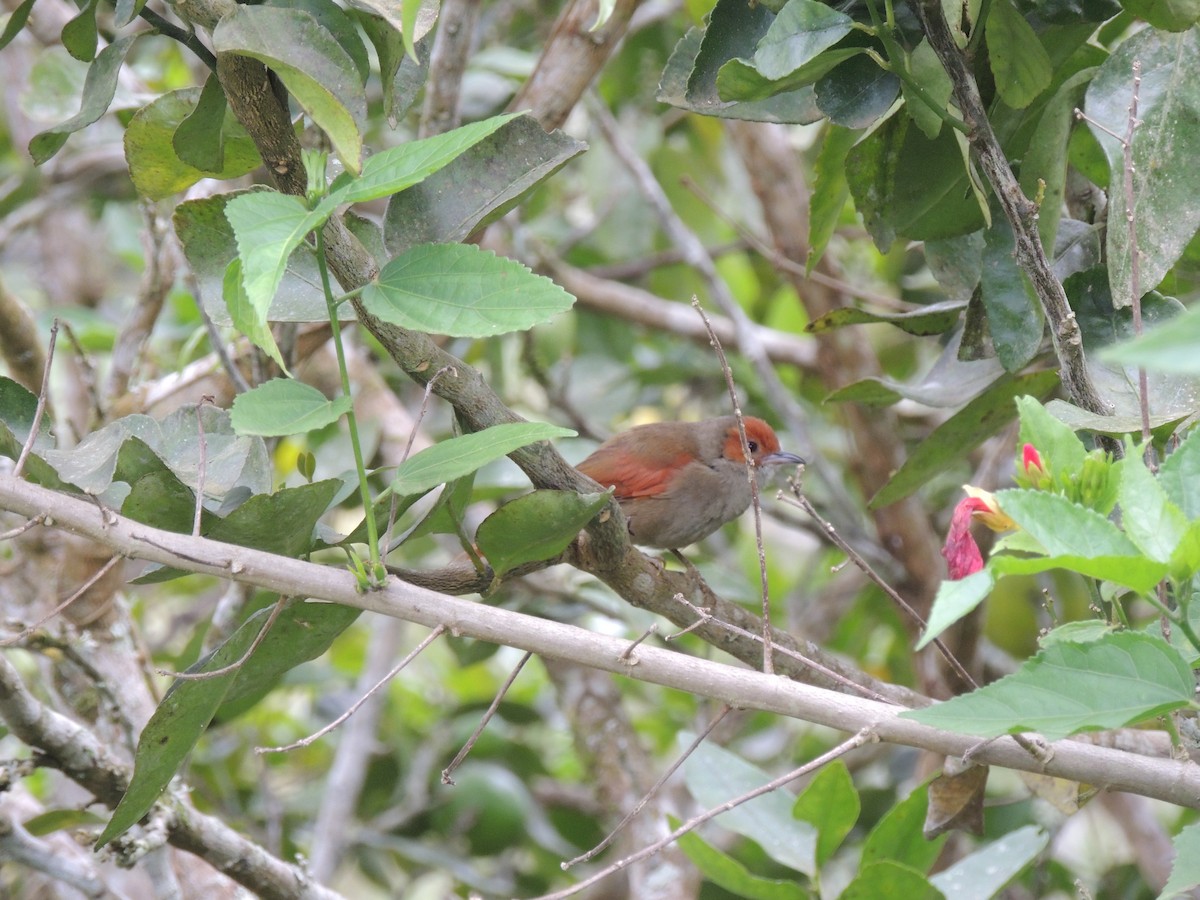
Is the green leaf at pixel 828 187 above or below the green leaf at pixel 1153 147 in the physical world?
below

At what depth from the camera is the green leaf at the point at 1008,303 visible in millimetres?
1997

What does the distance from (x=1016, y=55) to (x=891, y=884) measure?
1373 millimetres

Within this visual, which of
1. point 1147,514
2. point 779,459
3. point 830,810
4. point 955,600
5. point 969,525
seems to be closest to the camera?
point 955,600

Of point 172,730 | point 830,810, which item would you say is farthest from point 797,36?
point 830,810

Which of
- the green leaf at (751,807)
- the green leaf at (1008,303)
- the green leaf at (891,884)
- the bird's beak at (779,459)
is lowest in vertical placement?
the bird's beak at (779,459)

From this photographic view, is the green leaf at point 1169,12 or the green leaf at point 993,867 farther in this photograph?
the green leaf at point 993,867

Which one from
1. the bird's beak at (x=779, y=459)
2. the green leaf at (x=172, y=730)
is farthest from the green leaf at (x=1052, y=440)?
the bird's beak at (x=779, y=459)

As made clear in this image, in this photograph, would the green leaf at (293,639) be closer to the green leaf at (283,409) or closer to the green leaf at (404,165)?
the green leaf at (283,409)

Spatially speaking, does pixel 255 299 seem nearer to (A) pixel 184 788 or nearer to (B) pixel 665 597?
(B) pixel 665 597

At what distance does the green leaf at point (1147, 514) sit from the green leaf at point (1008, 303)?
70cm

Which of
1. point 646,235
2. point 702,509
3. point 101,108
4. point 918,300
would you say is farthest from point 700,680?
point 646,235

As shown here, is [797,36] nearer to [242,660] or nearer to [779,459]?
[242,660]

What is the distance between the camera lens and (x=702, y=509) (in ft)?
14.8

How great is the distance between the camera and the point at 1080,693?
1.38 m
